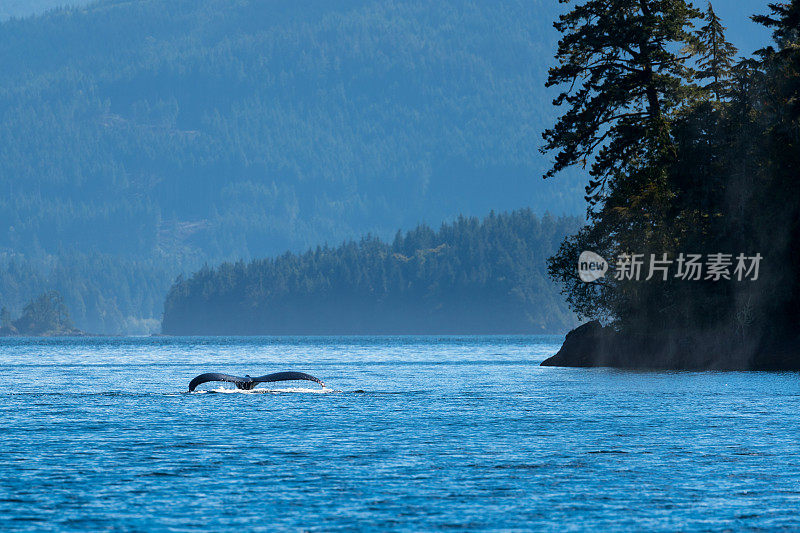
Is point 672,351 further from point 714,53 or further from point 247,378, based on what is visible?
point 247,378

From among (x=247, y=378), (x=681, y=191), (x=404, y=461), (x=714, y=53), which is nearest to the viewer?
(x=404, y=461)

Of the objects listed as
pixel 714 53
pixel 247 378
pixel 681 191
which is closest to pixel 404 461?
pixel 247 378

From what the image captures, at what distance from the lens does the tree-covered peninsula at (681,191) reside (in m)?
73.0

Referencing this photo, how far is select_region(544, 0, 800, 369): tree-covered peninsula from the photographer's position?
73000mm

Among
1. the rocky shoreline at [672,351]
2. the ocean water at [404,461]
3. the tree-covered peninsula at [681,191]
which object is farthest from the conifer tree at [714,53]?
the ocean water at [404,461]

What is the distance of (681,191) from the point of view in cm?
7850

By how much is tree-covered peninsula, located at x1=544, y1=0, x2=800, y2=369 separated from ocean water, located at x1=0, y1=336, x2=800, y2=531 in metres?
20.5

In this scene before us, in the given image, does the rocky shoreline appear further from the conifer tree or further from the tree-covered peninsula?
the conifer tree

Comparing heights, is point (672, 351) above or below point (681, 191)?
below

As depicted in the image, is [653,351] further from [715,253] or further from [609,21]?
[609,21]

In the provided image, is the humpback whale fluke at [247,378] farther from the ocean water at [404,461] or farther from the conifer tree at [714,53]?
the conifer tree at [714,53]

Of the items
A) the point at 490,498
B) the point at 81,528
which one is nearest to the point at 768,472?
the point at 490,498

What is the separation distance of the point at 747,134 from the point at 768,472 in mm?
50041

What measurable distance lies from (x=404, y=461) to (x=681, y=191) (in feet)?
172
